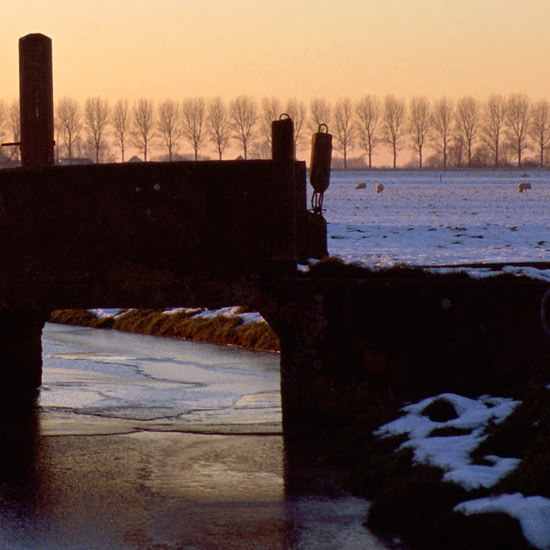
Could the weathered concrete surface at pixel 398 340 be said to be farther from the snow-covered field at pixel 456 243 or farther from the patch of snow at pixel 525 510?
the patch of snow at pixel 525 510

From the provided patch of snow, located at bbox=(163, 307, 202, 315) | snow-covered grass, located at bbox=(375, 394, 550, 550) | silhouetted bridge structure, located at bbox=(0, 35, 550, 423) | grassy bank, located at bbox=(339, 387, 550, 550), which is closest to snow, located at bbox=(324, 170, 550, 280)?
silhouetted bridge structure, located at bbox=(0, 35, 550, 423)

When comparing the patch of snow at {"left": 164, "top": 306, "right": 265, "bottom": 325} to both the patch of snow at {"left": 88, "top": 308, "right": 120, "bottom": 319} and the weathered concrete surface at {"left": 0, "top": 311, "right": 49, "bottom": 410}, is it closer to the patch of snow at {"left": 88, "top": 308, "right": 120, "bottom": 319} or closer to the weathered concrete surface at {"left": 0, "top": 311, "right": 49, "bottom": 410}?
the patch of snow at {"left": 88, "top": 308, "right": 120, "bottom": 319}

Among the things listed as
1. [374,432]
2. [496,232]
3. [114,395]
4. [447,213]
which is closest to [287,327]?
[374,432]

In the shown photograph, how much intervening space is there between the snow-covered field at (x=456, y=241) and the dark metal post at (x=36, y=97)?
3858 mm

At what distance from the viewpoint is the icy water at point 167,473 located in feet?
21.5

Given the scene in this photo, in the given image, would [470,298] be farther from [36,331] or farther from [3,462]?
[36,331]

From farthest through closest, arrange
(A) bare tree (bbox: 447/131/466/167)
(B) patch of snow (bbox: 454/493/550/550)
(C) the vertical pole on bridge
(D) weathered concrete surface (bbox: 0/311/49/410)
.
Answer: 1. (A) bare tree (bbox: 447/131/466/167)
2. (D) weathered concrete surface (bbox: 0/311/49/410)
3. (C) the vertical pole on bridge
4. (B) patch of snow (bbox: 454/493/550/550)

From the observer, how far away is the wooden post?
34.1 feet

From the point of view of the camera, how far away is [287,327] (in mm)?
10281

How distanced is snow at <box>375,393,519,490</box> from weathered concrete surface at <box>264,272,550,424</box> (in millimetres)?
417

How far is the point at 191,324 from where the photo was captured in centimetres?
1989

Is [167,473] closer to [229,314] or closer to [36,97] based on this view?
[36,97]

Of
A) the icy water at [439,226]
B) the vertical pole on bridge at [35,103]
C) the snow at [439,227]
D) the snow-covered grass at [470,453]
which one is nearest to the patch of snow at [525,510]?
the snow-covered grass at [470,453]

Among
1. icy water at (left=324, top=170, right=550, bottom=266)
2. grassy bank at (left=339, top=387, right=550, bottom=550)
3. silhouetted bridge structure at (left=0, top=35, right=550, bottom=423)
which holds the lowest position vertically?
grassy bank at (left=339, top=387, right=550, bottom=550)
